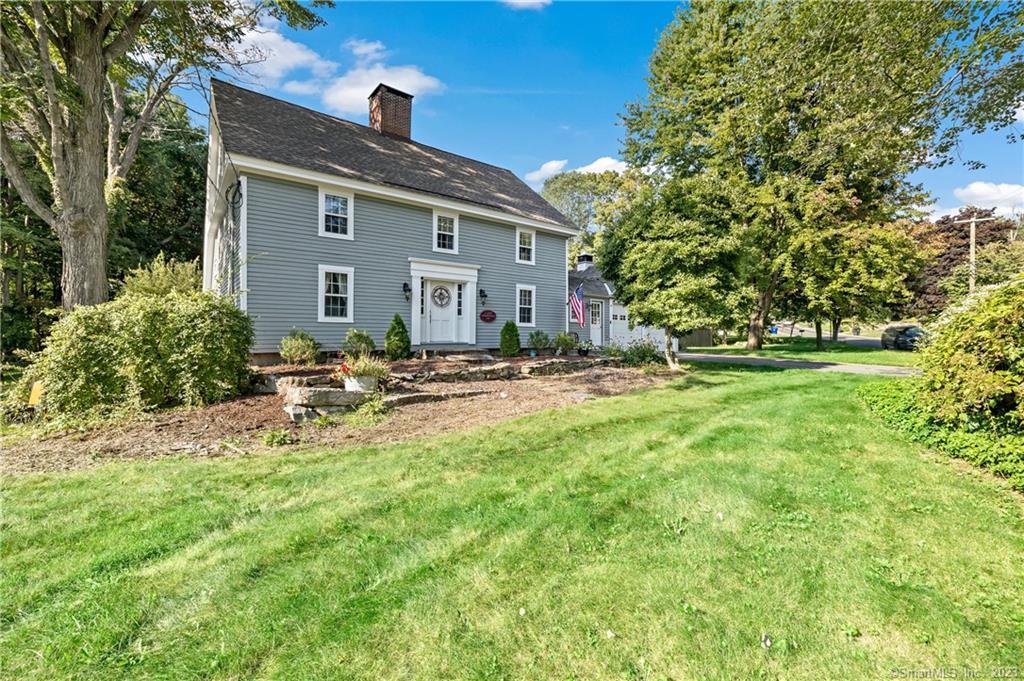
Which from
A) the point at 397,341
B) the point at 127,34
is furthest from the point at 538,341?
the point at 127,34

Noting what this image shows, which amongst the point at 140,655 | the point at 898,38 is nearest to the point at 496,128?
the point at 898,38

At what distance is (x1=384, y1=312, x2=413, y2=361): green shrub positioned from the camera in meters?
11.4

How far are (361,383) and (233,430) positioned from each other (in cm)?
190

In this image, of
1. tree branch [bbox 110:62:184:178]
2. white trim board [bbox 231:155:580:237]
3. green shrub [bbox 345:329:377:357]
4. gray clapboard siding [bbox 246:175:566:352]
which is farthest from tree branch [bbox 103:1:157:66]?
green shrub [bbox 345:329:377:357]

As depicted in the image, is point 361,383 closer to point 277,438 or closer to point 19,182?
point 277,438

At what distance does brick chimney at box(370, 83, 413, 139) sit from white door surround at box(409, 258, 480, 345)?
6351 millimetres

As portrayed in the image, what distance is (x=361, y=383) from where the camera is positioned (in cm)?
664

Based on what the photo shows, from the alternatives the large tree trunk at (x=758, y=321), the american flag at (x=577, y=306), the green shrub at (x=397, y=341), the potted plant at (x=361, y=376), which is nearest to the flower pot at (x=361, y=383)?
the potted plant at (x=361, y=376)

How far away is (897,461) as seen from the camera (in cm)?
414

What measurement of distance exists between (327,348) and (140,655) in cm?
1020

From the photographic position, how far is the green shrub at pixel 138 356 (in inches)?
221

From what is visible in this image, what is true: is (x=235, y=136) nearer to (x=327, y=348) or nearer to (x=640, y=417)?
(x=327, y=348)

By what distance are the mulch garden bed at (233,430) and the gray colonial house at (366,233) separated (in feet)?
16.5

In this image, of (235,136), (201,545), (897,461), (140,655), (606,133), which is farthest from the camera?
(606,133)
